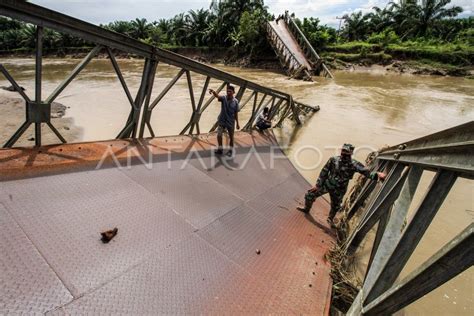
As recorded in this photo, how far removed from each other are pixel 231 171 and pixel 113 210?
2.18m

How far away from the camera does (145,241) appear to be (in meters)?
2.40

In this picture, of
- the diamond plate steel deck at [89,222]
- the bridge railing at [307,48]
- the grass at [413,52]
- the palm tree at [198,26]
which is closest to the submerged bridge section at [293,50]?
the bridge railing at [307,48]

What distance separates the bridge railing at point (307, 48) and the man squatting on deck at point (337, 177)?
18629 millimetres

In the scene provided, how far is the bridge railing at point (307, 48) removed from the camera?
21422mm

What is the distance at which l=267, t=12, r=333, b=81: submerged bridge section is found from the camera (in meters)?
21.1

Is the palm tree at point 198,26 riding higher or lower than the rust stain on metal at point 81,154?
higher

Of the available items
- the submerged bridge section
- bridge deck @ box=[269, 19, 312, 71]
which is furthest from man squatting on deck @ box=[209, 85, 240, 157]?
bridge deck @ box=[269, 19, 312, 71]

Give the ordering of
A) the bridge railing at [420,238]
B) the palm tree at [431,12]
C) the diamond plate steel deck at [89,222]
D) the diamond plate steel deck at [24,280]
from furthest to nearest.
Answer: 1. the palm tree at [431,12]
2. the diamond plate steel deck at [89,222]
3. the diamond plate steel deck at [24,280]
4. the bridge railing at [420,238]

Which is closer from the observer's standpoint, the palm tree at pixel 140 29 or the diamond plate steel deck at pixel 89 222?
the diamond plate steel deck at pixel 89 222

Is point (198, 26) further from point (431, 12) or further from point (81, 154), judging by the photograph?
point (81, 154)

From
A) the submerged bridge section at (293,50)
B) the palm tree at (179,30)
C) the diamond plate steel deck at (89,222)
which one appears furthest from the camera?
the palm tree at (179,30)

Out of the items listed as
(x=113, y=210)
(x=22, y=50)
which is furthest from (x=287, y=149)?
(x=22, y=50)

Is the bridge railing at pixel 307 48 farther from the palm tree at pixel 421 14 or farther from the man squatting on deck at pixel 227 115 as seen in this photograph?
the man squatting on deck at pixel 227 115

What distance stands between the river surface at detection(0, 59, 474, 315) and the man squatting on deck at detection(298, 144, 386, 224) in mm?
919
